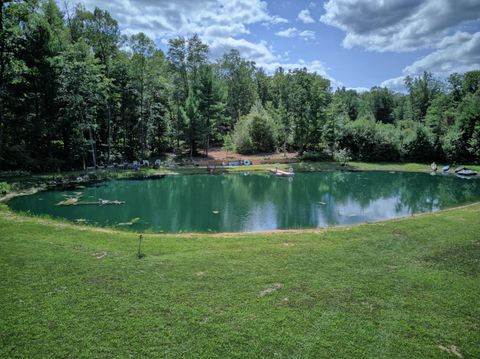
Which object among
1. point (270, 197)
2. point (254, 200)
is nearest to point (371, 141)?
point (270, 197)

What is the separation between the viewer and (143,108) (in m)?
40.6

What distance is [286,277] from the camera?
894cm

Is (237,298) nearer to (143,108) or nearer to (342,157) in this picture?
(143,108)

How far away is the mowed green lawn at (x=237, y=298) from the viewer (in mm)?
6059

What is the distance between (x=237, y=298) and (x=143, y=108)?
122 feet

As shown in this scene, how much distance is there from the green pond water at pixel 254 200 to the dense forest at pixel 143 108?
8.63 metres

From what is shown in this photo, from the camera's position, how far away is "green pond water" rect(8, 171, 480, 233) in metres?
18.6

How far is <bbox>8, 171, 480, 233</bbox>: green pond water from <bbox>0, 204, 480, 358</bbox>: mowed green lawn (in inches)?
240

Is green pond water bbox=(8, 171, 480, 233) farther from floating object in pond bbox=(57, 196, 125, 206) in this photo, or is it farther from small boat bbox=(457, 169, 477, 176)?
small boat bbox=(457, 169, 477, 176)

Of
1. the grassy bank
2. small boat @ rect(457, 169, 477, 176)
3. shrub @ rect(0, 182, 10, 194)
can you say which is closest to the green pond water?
shrub @ rect(0, 182, 10, 194)

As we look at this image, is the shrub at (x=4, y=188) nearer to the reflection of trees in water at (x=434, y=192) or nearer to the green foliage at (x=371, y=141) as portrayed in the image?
the reflection of trees in water at (x=434, y=192)

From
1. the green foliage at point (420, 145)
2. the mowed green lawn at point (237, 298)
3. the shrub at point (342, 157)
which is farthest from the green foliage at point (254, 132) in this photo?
the mowed green lawn at point (237, 298)

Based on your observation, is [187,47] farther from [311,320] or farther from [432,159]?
[311,320]

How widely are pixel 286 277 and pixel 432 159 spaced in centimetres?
4679
